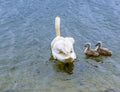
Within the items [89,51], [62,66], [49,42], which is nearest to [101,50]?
[89,51]

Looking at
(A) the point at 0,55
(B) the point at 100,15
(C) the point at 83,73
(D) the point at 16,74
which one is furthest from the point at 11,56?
(B) the point at 100,15

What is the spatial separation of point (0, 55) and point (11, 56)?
52 centimetres

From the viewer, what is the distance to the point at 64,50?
12547mm

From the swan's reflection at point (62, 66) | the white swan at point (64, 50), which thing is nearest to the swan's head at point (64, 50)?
the white swan at point (64, 50)

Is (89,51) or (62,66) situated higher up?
(89,51)

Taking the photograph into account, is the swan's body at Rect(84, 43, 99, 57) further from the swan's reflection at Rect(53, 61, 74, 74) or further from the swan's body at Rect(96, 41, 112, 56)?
the swan's reflection at Rect(53, 61, 74, 74)

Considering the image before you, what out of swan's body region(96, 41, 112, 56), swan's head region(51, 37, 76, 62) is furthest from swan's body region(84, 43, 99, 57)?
swan's head region(51, 37, 76, 62)

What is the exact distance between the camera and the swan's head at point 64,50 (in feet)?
41.0

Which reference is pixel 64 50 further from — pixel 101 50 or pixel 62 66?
pixel 101 50

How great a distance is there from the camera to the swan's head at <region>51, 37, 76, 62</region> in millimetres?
12500

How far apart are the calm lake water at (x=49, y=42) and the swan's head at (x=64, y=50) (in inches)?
18.1

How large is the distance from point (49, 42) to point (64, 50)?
252cm

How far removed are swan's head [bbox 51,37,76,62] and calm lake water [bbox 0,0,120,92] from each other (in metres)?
0.46

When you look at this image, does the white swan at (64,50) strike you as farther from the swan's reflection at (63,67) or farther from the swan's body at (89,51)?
the swan's body at (89,51)
